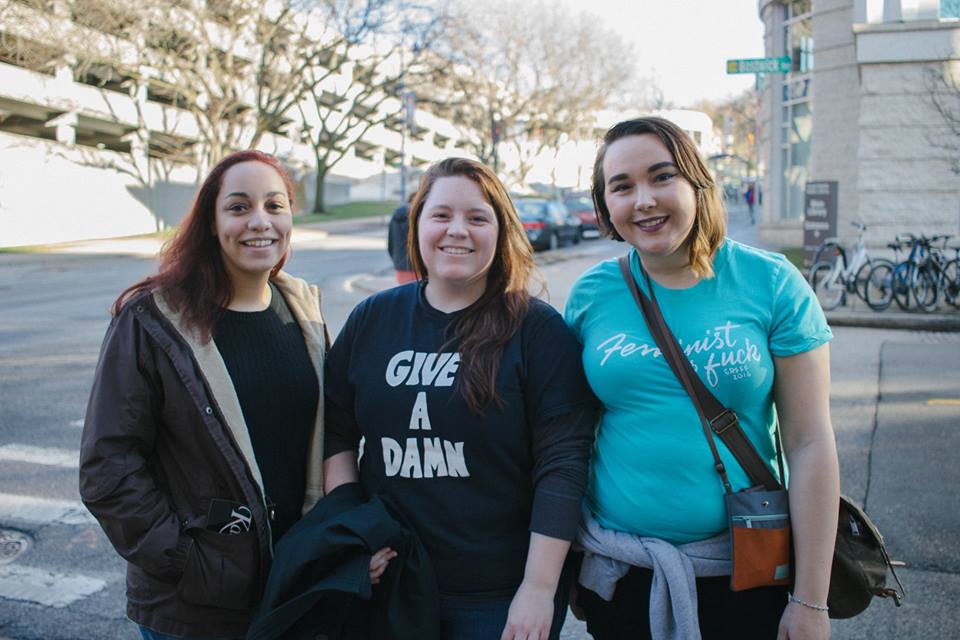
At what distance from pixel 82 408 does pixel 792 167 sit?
76.5ft

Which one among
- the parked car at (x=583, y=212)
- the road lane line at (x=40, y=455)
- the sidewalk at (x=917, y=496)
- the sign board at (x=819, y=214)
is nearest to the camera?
the sidewalk at (x=917, y=496)

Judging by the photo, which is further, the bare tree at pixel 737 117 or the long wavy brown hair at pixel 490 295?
the bare tree at pixel 737 117

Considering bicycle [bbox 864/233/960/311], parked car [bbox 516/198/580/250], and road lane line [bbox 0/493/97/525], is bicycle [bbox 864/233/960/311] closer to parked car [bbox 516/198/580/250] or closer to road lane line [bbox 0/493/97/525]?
road lane line [bbox 0/493/97/525]

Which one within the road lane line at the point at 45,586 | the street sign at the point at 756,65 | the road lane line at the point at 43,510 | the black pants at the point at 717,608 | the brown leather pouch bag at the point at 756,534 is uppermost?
the street sign at the point at 756,65

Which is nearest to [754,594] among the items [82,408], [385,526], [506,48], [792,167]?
[385,526]

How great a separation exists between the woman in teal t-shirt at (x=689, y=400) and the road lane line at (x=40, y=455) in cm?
511

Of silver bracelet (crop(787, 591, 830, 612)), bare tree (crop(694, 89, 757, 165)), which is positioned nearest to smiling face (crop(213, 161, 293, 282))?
silver bracelet (crop(787, 591, 830, 612))

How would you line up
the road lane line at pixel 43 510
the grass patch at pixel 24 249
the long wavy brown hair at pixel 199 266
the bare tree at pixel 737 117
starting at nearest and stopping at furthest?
the long wavy brown hair at pixel 199 266 → the road lane line at pixel 43 510 → the grass patch at pixel 24 249 → the bare tree at pixel 737 117

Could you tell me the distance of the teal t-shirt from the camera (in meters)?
2.11

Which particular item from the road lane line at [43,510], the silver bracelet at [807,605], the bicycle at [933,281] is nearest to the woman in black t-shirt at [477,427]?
the silver bracelet at [807,605]

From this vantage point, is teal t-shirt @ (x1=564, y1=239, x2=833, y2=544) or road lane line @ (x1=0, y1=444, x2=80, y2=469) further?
road lane line @ (x1=0, y1=444, x2=80, y2=469)

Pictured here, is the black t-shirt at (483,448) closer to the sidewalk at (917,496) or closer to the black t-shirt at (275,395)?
the black t-shirt at (275,395)

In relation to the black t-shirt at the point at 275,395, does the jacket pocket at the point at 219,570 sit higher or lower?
lower

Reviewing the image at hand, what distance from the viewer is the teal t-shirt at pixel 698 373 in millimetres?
2109
